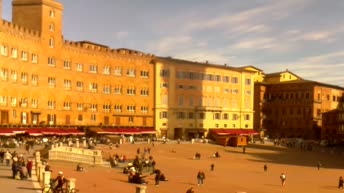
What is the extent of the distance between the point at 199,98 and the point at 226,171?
4829 centimetres

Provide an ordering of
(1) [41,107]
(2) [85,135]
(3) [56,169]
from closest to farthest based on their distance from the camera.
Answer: (3) [56,169], (1) [41,107], (2) [85,135]

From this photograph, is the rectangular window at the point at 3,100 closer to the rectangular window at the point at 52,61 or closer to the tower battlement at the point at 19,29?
the tower battlement at the point at 19,29

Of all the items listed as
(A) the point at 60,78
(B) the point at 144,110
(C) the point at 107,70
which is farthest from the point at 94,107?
(B) the point at 144,110

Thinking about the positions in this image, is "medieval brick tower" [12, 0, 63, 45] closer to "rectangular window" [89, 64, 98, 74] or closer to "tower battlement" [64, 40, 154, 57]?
"tower battlement" [64, 40, 154, 57]

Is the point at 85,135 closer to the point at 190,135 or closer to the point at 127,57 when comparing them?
the point at 127,57

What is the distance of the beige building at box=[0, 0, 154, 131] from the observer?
74.3 metres

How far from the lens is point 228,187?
142ft

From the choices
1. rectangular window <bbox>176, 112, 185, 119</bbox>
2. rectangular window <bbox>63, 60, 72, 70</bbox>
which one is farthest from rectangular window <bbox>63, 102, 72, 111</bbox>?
rectangular window <bbox>176, 112, 185, 119</bbox>

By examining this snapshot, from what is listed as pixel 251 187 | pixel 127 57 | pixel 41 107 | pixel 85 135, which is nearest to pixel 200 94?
pixel 127 57

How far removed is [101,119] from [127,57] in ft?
42.1

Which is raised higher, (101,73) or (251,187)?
(101,73)

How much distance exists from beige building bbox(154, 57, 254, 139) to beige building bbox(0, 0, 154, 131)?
112 inches

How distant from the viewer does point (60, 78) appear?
3292 inches

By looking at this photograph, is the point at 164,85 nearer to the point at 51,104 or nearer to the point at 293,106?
the point at 51,104
